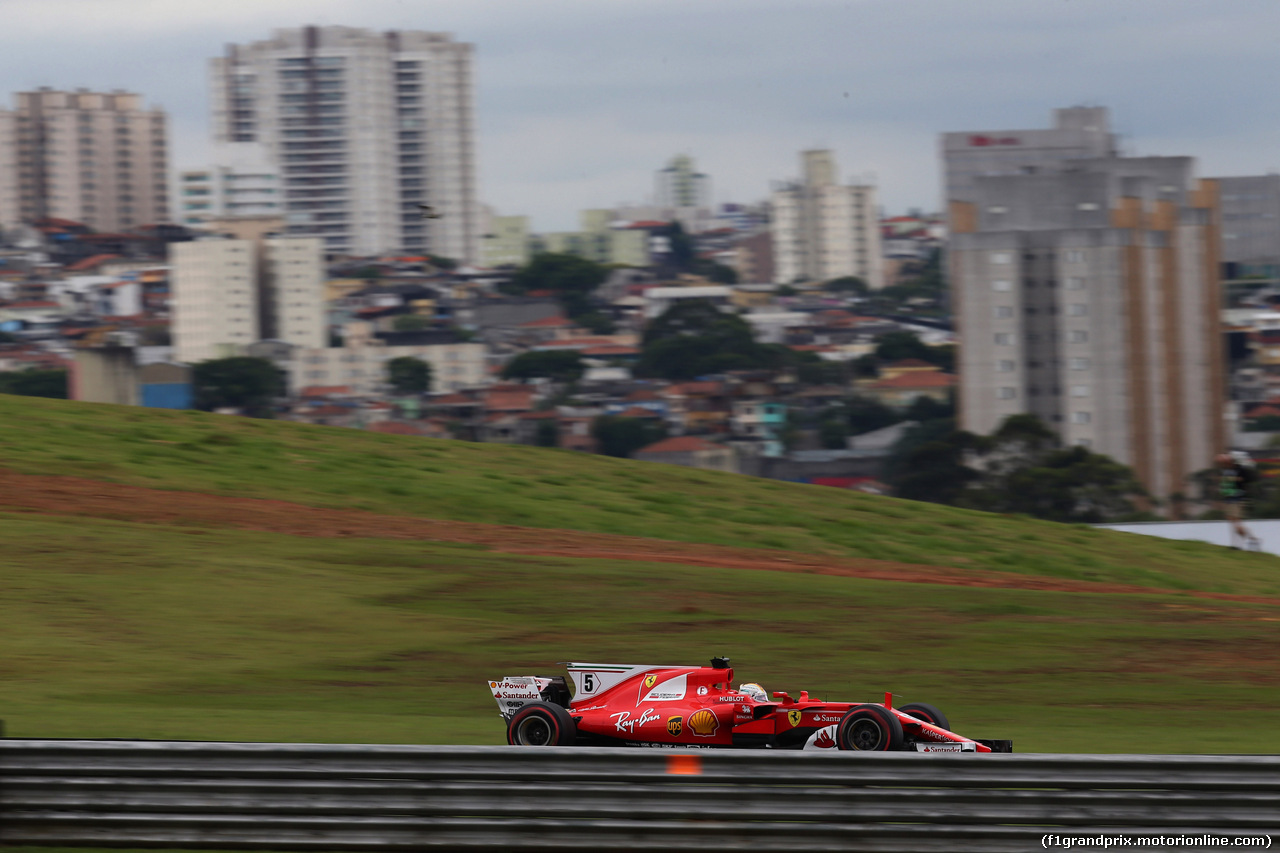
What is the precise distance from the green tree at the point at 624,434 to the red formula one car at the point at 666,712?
12926cm

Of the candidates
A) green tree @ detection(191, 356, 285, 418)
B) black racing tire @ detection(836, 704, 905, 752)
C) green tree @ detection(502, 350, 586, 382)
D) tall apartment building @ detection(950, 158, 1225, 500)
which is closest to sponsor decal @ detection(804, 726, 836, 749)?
black racing tire @ detection(836, 704, 905, 752)

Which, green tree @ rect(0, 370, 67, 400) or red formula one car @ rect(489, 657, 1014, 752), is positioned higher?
green tree @ rect(0, 370, 67, 400)

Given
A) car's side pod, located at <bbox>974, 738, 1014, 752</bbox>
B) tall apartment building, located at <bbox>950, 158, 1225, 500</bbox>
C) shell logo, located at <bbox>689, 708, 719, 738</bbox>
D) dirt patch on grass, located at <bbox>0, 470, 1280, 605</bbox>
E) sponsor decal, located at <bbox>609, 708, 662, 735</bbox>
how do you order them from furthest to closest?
tall apartment building, located at <bbox>950, 158, 1225, 500</bbox>, dirt patch on grass, located at <bbox>0, 470, 1280, 605</bbox>, sponsor decal, located at <bbox>609, 708, 662, 735</bbox>, shell logo, located at <bbox>689, 708, 719, 738</bbox>, car's side pod, located at <bbox>974, 738, 1014, 752</bbox>

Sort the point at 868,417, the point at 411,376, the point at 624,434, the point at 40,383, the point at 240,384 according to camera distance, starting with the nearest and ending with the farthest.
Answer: the point at 624,434 → the point at 240,384 → the point at 40,383 → the point at 868,417 → the point at 411,376

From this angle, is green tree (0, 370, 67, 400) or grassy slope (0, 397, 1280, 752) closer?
grassy slope (0, 397, 1280, 752)

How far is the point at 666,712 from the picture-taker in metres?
12.2

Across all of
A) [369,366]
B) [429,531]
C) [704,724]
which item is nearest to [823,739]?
[704,724]

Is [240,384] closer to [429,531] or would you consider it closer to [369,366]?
[369,366]

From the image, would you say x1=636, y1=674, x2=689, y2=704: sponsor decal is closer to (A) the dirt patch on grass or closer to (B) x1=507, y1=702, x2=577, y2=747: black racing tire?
(B) x1=507, y1=702, x2=577, y2=747: black racing tire

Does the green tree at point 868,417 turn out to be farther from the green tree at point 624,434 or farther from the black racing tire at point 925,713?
the black racing tire at point 925,713

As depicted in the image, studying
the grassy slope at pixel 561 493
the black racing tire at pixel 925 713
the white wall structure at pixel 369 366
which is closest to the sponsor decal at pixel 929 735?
the black racing tire at pixel 925 713

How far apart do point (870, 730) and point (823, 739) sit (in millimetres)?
502

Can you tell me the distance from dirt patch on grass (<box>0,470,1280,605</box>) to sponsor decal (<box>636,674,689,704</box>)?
12805 mm

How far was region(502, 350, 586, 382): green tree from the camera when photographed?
542 feet
